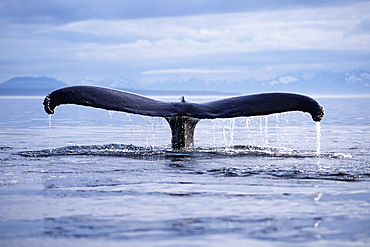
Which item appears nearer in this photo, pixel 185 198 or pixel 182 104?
pixel 185 198

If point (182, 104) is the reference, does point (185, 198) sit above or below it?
below

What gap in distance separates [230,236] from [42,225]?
1.67 m

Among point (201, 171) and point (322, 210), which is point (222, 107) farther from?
point (322, 210)

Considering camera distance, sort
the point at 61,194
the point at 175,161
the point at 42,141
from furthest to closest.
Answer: the point at 42,141 < the point at 175,161 < the point at 61,194

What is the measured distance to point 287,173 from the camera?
28.6 feet

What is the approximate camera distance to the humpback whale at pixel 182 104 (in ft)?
31.7

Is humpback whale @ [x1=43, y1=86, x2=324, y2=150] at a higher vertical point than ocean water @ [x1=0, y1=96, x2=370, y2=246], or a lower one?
higher

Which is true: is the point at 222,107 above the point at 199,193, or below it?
above

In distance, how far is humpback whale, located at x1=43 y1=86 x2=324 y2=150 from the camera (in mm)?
9648

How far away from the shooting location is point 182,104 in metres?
10.4

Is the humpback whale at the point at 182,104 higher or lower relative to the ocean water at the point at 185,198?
higher

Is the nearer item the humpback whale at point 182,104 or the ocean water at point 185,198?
the ocean water at point 185,198

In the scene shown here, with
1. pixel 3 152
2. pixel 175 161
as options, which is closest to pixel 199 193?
pixel 175 161

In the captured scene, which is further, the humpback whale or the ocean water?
the humpback whale
